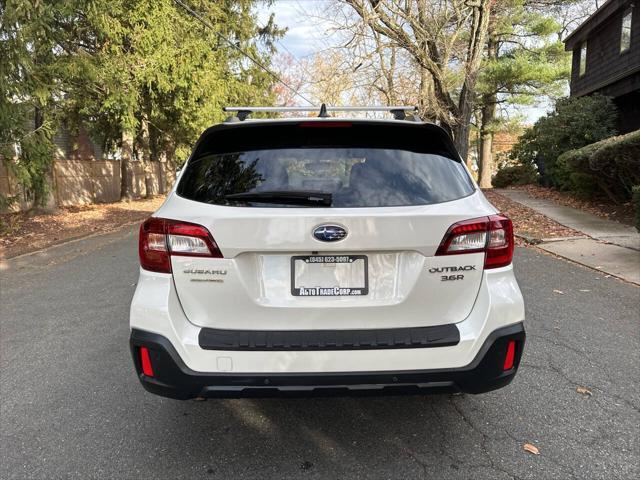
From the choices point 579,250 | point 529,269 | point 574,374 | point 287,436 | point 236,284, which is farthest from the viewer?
point 579,250

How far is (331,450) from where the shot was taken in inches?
107

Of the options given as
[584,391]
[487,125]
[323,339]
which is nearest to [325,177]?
[323,339]

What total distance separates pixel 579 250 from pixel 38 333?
7.78 meters

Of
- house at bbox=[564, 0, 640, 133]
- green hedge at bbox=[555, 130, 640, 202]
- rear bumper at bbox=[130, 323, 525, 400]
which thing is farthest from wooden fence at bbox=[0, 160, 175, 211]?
house at bbox=[564, 0, 640, 133]

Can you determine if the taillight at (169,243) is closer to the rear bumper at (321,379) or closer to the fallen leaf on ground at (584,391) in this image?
the rear bumper at (321,379)

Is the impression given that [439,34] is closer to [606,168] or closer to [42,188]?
[606,168]

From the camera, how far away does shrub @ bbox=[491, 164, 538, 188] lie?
66.1ft

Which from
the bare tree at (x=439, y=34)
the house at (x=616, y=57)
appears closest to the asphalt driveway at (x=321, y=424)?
the bare tree at (x=439, y=34)

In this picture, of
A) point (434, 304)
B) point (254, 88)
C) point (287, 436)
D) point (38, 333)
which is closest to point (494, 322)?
point (434, 304)

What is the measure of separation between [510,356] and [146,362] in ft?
5.87

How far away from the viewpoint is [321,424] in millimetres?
2986

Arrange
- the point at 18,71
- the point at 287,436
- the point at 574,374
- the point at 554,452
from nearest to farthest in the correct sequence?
the point at 554,452, the point at 287,436, the point at 574,374, the point at 18,71

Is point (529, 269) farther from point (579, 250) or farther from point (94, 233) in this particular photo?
point (94, 233)

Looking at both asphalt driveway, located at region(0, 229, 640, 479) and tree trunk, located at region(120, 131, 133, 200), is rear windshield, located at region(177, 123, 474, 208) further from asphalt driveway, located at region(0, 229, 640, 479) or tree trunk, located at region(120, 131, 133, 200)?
tree trunk, located at region(120, 131, 133, 200)
